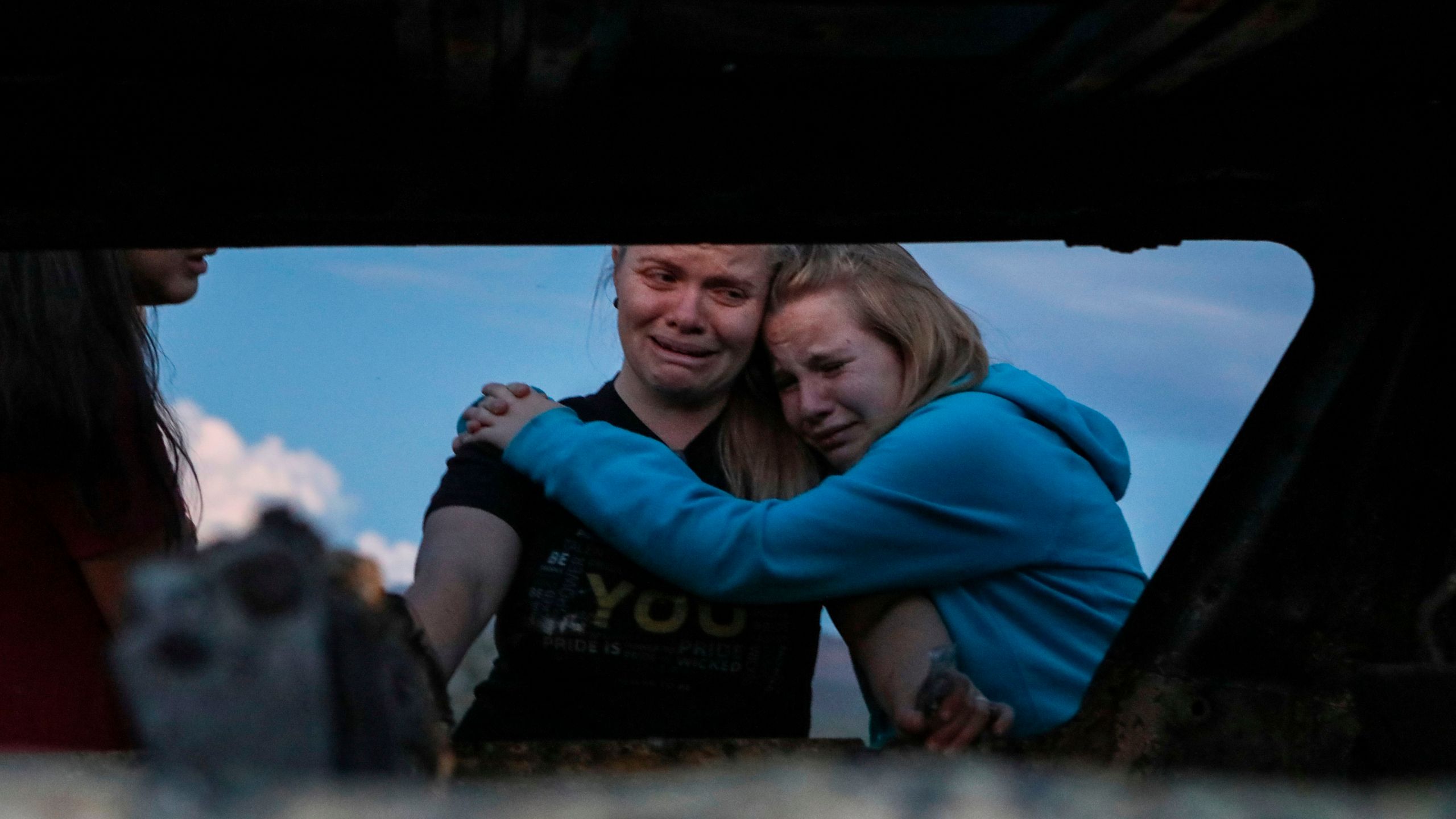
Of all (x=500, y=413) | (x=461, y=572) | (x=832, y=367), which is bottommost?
(x=461, y=572)

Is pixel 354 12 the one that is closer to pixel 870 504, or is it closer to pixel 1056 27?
pixel 1056 27

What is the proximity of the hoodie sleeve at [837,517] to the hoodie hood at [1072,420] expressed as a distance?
0.13m

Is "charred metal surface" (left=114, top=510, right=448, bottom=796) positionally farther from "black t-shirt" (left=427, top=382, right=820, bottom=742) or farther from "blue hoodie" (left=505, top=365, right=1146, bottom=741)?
"black t-shirt" (left=427, top=382, right=820, bottom=742)

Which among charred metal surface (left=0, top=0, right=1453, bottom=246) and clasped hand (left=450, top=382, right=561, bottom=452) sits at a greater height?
charred metal surface (left=0, top=0, right=1453, bottom=246)

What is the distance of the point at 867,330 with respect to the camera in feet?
7.51

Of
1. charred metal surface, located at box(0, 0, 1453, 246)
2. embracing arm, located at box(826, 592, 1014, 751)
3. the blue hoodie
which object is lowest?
embracing arm, located at box(826, 592, 1014, 751)

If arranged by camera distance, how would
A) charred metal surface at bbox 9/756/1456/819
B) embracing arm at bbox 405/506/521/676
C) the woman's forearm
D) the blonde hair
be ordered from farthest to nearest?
the blonde hair < embracing arm at bbox 405/506/521/676 < the woman's forearm < charred metal surface at bbox 9/756/1456/819

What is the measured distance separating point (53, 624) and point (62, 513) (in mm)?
138

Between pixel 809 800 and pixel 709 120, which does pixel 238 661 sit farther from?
pixel 709 120

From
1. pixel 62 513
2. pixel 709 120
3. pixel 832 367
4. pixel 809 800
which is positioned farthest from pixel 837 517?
pixel 809 800

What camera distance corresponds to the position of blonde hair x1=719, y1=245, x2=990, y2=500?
2227 millimetres

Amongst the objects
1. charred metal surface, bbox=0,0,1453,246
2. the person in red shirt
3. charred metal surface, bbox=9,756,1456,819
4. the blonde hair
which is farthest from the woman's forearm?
charred metal surface, bbox=9,756,1456,819

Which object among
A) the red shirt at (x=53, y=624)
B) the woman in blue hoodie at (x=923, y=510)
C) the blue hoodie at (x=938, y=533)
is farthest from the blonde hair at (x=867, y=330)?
the red shirt at (x=53, y=624)

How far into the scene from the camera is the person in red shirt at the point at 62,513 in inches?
66.9
